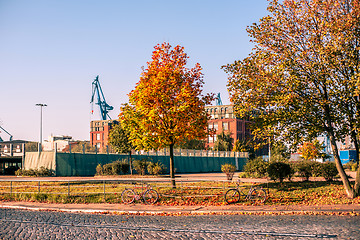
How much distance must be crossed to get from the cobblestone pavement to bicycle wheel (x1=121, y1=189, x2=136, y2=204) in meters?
3.45

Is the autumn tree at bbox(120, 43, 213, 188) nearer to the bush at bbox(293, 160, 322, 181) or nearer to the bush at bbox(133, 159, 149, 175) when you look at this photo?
the bush at bbox(293, 160, 322, 181)

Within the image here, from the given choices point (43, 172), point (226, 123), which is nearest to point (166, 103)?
point (43, 172)

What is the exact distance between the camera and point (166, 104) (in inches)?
899

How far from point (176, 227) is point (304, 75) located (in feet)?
33.8

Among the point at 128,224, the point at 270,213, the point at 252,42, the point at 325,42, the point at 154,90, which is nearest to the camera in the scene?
the point at 128,224

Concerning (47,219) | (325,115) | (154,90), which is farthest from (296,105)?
(47,219)

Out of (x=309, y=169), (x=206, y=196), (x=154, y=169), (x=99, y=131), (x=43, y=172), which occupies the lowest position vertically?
(x=206, y=196)

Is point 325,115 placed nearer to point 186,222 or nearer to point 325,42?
point 325,42

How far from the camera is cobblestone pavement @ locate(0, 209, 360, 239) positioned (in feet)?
35.0

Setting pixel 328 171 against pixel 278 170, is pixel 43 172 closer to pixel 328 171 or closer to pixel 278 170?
pixel 278 170

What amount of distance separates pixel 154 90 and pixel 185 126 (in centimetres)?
280

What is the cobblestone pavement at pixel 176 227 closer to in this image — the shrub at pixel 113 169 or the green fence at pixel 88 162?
the shrub at pixel 113 169

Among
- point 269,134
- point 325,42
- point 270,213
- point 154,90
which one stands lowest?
point 270,213

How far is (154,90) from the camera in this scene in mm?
22156
